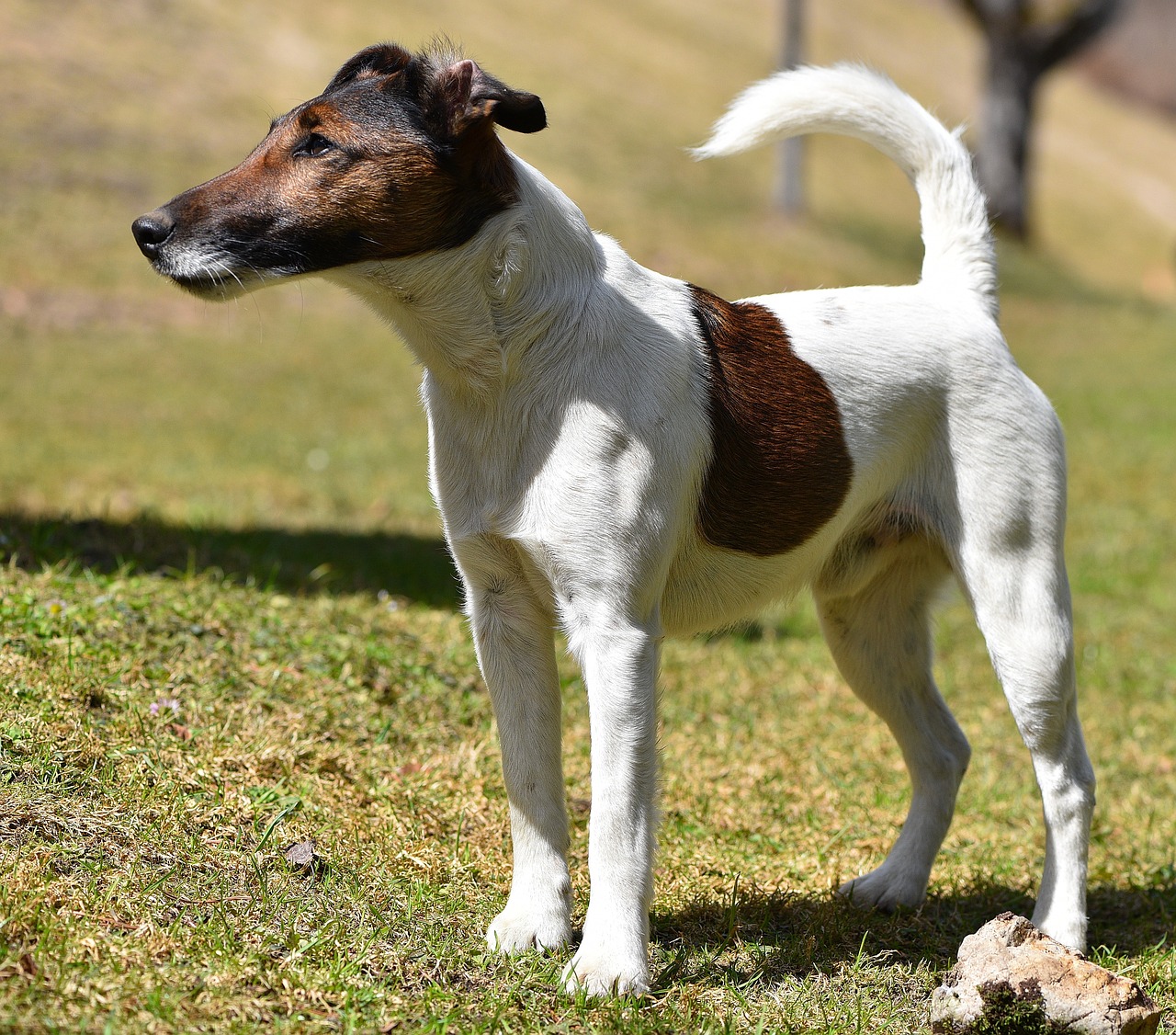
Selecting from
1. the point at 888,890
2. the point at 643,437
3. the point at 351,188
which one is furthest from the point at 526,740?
the point at 351,188

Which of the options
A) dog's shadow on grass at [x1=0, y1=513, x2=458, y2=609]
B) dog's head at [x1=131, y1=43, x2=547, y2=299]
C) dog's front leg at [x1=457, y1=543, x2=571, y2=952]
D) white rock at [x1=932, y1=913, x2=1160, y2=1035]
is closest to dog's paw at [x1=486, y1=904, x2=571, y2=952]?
dog's front leg at [x1=457, y1=543, x2=571, y2=952]

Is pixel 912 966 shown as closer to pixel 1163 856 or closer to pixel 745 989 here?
pixel 745 989

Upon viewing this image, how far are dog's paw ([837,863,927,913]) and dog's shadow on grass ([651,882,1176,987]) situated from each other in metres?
0.04

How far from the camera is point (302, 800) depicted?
12.7 ft

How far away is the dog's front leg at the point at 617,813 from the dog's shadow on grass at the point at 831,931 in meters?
0.27

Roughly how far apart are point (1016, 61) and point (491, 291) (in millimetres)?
23206

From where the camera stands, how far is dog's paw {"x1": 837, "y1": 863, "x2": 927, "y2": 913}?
3990 millimetres

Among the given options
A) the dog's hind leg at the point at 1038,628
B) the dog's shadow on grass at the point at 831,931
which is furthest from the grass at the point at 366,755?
the dog's hind leg at the point at 1038,628

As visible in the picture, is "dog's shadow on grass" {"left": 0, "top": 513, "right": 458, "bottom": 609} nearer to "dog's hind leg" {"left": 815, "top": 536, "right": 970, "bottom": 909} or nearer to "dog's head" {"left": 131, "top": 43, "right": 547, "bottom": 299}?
"dog's hind leg" {"left": 815, "top": 536, "right": 970, "bottom": 909}

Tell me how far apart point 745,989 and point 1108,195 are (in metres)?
37.9

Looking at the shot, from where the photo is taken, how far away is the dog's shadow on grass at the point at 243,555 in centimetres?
525

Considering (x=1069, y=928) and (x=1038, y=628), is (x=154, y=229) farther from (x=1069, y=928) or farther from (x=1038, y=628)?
(x=1069, y=928)

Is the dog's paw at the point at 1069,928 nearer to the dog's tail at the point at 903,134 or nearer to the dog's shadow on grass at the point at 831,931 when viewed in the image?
the dog's shadow on grass at the point at 831,931

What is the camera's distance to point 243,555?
230 inches
